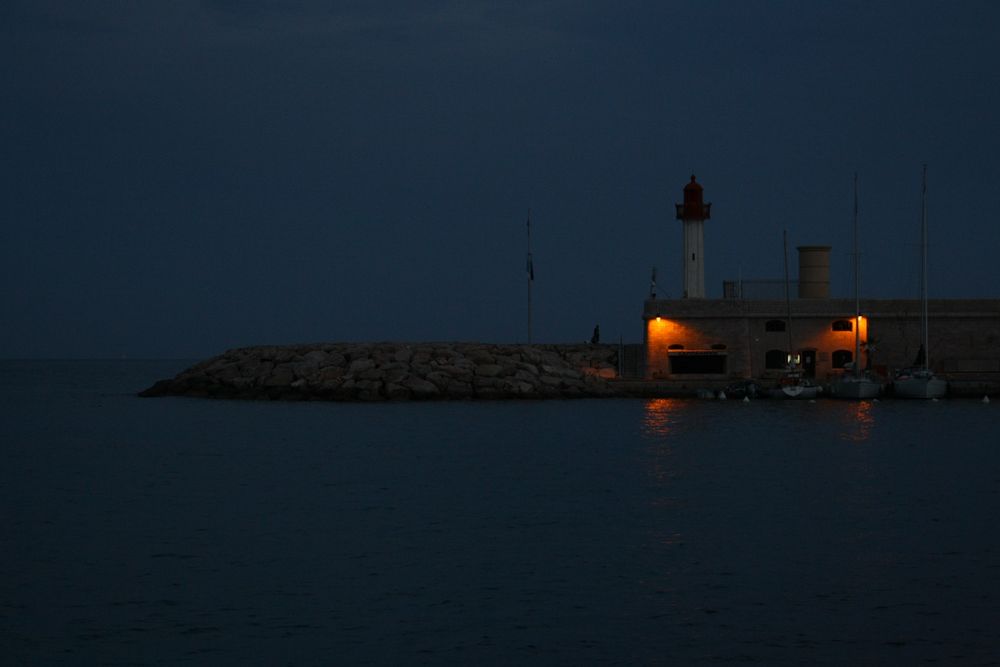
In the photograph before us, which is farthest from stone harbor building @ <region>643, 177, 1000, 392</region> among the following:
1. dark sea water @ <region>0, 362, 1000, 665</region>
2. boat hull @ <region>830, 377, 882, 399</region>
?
dark sea water @ <region>0, 362, 1000, 665</region>

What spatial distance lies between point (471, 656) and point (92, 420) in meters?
43.4

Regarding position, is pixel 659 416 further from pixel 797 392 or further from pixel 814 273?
pixel 814 273

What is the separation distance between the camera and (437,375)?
185 feet

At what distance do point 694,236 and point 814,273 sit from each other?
5346mm

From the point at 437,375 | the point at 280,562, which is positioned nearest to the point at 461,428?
the point at 437,375

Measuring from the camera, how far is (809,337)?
56594 mm

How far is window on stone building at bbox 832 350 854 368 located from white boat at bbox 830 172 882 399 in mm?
776

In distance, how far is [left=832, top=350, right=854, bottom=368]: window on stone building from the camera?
5688 cm

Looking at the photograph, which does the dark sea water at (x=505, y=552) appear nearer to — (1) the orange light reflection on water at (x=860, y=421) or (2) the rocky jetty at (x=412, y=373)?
(1) the orange light reflection on water at (x=860, y=421)

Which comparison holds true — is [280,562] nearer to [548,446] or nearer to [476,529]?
[476,529]

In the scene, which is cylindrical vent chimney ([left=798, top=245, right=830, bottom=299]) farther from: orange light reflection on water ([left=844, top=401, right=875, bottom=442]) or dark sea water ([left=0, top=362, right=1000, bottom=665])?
dark sea water ([left=0, top=362, right=1000, bottom=665])

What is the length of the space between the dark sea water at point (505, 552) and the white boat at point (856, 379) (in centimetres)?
1305

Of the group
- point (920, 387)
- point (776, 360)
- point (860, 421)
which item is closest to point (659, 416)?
point (860, 421)

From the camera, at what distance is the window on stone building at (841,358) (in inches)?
2239
